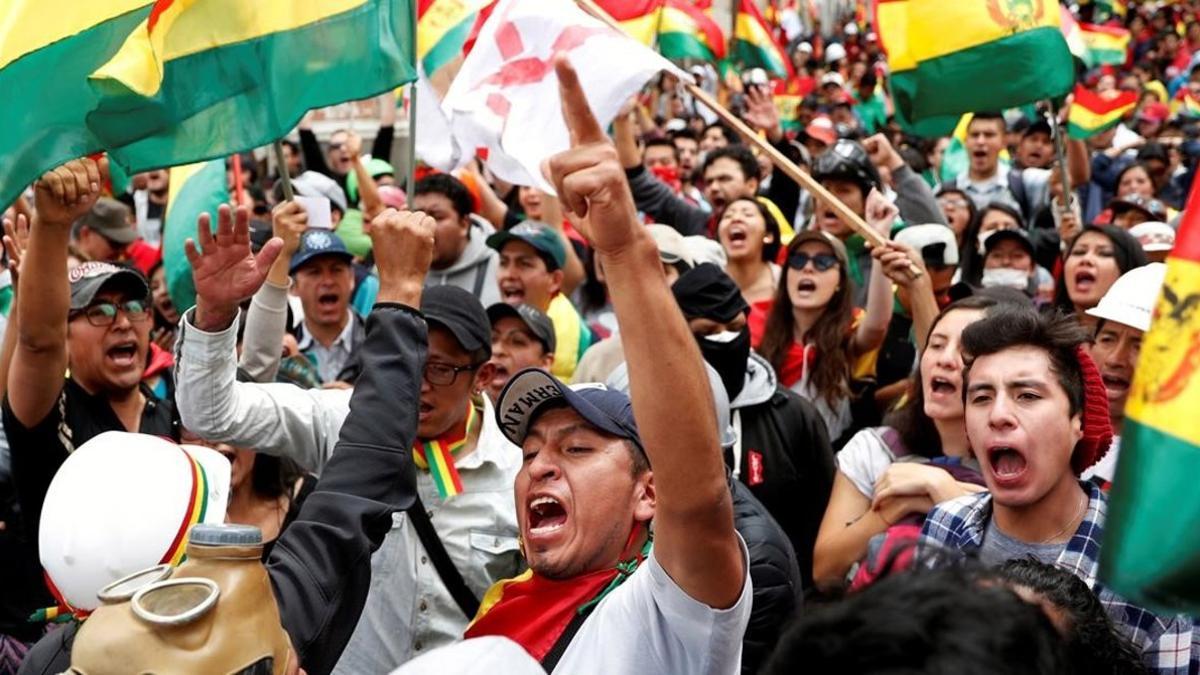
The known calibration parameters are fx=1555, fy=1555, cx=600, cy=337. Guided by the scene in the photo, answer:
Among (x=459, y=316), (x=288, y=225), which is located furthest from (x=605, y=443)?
(x=288, y=225)

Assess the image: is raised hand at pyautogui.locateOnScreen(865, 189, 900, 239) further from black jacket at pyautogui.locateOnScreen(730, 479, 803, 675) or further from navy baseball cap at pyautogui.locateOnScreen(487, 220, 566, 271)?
black jacket at pyautogui.locateOnScreen(730, 479, 803, 675)

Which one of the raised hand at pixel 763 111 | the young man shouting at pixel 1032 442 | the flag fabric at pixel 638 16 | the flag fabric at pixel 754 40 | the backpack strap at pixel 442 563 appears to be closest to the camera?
the young man shouting at pixel 1032 442

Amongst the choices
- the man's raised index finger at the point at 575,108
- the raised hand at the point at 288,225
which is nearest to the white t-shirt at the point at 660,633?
the man's raised index finger at the point at 575,108

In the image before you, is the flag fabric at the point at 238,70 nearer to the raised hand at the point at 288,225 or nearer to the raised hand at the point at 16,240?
the raised hand at the point at 288,225

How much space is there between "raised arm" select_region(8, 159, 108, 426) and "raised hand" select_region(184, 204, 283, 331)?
24.1 inches

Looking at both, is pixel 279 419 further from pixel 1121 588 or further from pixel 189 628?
pixel 1121 588

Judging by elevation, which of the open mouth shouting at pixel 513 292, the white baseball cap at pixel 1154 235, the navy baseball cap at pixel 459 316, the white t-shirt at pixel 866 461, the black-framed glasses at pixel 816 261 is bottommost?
the white baseball cap at pixel 1154 235

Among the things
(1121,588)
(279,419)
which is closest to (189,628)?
(1121,588)

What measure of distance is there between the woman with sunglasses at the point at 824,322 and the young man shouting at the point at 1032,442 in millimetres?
2525

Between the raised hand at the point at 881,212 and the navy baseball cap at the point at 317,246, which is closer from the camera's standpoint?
the raised hand at the point at 881,212

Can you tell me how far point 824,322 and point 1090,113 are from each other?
15.4 feet

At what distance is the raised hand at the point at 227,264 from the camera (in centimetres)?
343

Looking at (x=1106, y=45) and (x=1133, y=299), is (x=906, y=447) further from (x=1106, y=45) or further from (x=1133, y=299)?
(x=1106, y=45)

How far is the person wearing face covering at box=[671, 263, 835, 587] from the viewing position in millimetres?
5027
